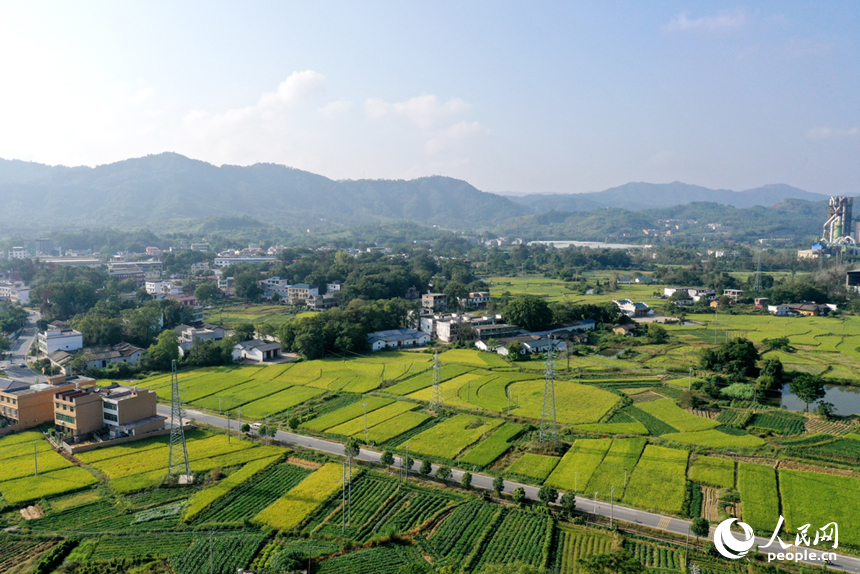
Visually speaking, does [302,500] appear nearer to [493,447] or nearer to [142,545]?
[142,545]

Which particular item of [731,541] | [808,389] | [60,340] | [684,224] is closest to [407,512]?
[731,541]

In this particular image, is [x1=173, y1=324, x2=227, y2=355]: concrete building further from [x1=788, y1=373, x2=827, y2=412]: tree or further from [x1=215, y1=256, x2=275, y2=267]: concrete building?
[x1=215, y1=256, x2=275, y2=267]: concrete building

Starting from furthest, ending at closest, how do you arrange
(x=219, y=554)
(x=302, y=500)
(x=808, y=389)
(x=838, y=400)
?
(x=838, y=400)
(x=808, y=389)
(x=302, y=500)
(x=219, y=554)

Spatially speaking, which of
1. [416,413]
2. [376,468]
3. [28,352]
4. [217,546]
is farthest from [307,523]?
[28,352]

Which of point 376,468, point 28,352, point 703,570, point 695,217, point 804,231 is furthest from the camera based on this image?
point 695,217

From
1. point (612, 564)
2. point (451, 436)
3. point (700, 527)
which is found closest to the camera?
point (612, 564)

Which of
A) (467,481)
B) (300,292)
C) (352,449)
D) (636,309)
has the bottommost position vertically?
(467,481)

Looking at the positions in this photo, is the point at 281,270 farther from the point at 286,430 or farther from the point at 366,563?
the point at 366,563
